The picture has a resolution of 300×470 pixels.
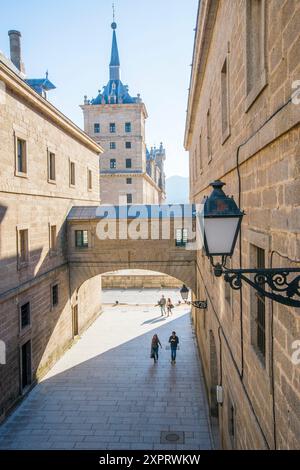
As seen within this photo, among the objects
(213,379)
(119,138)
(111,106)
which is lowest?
(213,379)

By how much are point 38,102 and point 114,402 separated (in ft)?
39.0

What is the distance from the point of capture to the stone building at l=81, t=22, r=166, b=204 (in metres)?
51.4

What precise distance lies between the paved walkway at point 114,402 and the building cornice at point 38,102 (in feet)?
36.7

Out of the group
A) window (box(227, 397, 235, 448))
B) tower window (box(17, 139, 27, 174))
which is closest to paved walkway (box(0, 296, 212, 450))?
window (box(227, 397, 235, 448))

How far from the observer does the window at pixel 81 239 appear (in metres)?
19.9

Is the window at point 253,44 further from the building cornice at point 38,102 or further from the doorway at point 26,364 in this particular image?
the doorway at point 26,364

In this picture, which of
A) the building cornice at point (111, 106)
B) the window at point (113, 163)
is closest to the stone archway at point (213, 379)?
the window at point (113, 163)

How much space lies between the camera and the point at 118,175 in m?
52.2

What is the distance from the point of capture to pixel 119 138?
52000 mm

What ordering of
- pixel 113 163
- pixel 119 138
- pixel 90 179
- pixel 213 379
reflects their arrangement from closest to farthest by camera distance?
pixel 213 379 < pixel 90 179 < pixel 119 138 < pixel 113 163

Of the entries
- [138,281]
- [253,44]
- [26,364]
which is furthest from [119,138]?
[253,44]

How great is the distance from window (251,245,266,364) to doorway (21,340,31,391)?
1131 cm

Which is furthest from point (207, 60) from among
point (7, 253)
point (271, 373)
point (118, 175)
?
point (118, 175)

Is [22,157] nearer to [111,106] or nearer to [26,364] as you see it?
[26,364]
